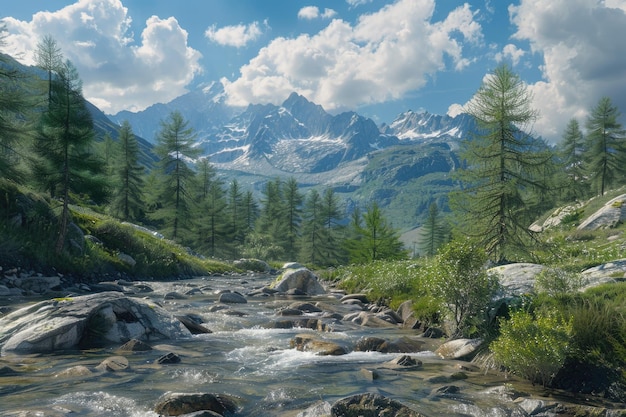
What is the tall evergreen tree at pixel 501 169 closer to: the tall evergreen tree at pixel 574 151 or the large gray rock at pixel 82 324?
the large gray rock at pixel 82 324

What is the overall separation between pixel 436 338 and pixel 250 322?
5.41 metres

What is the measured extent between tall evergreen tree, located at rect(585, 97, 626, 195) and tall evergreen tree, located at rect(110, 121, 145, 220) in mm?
57739

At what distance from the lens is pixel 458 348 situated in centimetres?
884

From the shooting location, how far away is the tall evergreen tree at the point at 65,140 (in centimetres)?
1973

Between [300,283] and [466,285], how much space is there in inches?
567

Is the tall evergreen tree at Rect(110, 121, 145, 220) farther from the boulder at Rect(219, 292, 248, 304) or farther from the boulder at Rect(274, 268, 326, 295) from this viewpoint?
the boulder at Rect(219, 292, 248, 304)

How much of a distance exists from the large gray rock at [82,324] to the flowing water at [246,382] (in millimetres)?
476

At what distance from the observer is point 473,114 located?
18125 millimetres

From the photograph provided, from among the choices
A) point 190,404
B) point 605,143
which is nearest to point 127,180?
point 190,404

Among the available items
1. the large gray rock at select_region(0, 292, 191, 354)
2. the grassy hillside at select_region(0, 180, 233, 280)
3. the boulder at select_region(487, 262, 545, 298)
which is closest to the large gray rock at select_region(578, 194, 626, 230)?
the boulder at select_region(487, 262, 545, 298)

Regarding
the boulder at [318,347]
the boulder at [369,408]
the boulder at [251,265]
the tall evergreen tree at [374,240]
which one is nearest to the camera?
the boulder at [369,408]

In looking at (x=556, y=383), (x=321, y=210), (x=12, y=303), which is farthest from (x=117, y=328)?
(x=321, y=210)

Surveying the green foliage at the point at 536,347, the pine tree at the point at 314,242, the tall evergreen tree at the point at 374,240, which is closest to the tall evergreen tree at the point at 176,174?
the pine tree at the point at 314,242

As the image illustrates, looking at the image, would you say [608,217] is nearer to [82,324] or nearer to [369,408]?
[369,408]
